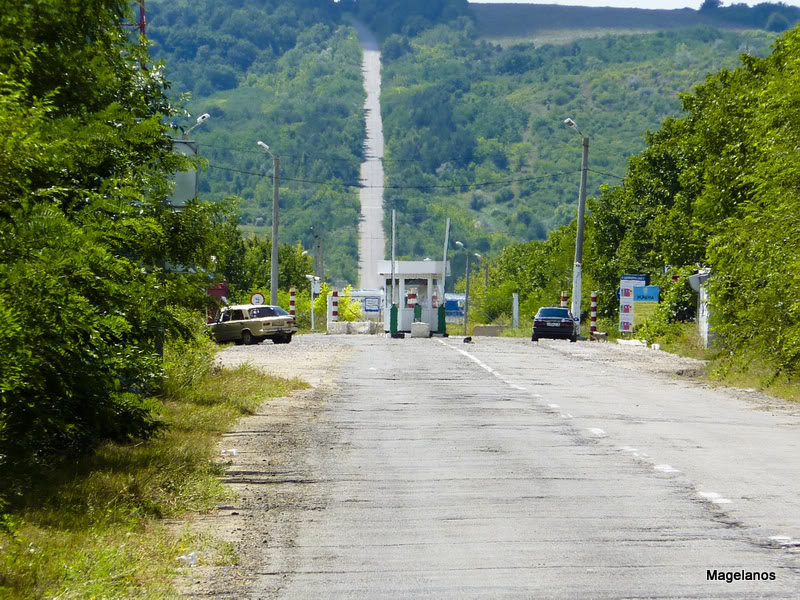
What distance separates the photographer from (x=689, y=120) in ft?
175

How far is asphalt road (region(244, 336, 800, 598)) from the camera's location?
7621mm

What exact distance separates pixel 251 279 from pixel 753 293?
232ft

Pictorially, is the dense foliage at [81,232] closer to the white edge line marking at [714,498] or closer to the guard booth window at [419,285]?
the white edge line marking at [714,498]

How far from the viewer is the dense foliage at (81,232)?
934 cm

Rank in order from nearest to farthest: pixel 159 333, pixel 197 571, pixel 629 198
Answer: pixel 197 571 → pixel 159 333 → pixel 629 198

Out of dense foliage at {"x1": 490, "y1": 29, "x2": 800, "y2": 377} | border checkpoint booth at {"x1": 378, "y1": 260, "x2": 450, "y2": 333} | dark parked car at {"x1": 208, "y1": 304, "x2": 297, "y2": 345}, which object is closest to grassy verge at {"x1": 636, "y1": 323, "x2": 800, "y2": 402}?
dense foliage at {"x1": 490, "y1": 29, "x2": 800, "y2": 377}

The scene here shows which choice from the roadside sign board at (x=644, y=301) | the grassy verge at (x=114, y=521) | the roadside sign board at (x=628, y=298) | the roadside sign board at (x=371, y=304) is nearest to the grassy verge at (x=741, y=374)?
the roadside sign board at (x=644, y=301)

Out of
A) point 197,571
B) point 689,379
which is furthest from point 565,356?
point 197,571

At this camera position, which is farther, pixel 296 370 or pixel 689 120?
pixel 689 120

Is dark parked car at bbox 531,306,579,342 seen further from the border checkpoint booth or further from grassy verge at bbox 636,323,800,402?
grassy verge at bbox 636,323,800,402

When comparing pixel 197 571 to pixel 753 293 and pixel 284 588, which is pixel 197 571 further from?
pixel 753 293

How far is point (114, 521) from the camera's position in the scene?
9625 mm

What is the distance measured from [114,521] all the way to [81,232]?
2392 millimetres

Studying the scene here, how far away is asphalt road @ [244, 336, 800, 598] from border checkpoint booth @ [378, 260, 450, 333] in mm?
40549
